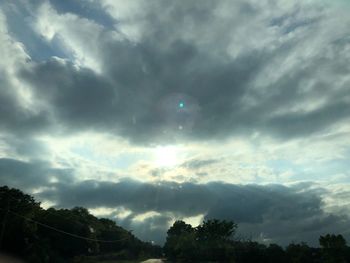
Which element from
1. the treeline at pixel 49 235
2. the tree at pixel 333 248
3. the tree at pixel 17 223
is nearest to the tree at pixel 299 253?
the tree at pixel 333 248

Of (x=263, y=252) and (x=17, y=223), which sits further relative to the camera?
(x=263, y=252)

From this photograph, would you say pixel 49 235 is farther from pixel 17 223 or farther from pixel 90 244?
pixel 17 223

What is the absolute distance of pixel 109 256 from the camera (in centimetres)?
11306

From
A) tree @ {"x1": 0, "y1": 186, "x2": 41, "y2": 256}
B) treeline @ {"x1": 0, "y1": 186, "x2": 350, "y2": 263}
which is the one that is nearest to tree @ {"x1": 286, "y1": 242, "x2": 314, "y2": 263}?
treeline @ {"x1": 0, "y1": 186, "x2": 350, "y2": 263}

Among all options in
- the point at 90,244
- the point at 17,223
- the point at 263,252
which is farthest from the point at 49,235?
the point at 263,252

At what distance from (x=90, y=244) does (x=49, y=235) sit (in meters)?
15.8

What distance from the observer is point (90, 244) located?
112188 millimetres

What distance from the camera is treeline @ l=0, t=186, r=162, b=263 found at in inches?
3054

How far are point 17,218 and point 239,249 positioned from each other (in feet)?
194

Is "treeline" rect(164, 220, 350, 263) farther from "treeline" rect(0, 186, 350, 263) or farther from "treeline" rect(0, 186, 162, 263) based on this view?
"treeline" rect(0, 186, 162, 263)

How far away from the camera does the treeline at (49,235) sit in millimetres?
77562

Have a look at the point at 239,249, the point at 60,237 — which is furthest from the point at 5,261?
the point at 239,249

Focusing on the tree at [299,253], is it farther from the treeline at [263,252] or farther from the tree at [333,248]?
the tree at [333,248]

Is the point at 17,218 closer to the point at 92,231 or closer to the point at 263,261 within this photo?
the point at 92,231
